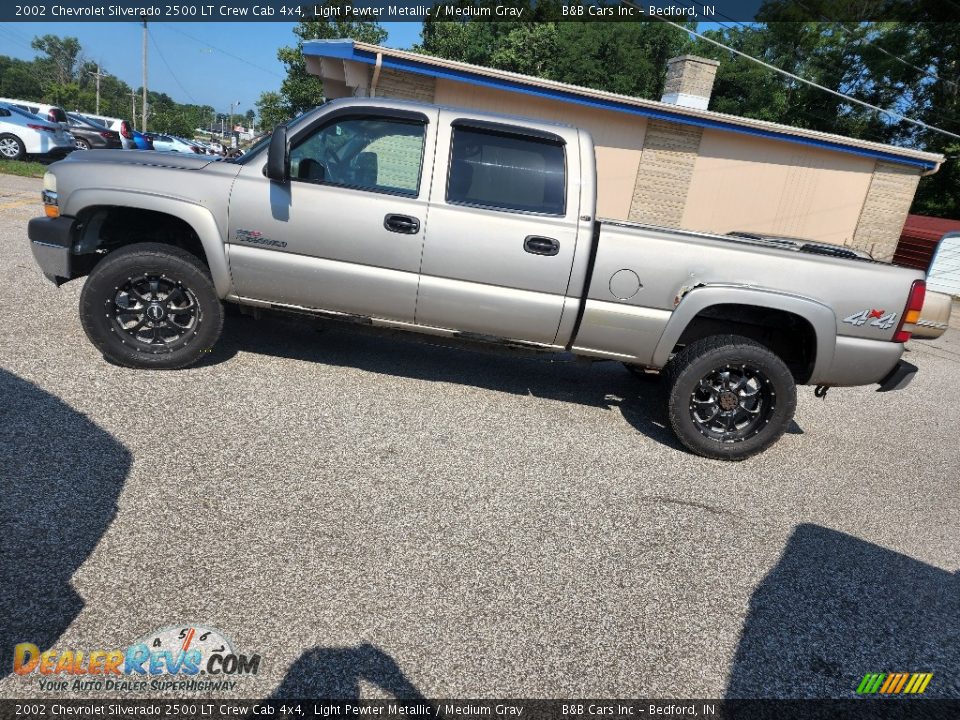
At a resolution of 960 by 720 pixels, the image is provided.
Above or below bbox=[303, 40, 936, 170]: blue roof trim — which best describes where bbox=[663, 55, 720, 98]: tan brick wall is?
above

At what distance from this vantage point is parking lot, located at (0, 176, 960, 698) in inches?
88.6

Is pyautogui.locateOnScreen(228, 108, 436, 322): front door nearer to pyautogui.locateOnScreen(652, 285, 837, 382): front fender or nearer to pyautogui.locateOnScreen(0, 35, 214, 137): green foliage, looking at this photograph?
pyautogui.locateOnScreen(652, 285, 837, 382): front fender

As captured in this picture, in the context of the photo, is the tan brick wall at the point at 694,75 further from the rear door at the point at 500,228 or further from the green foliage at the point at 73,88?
the green foliage at the point at 73,88

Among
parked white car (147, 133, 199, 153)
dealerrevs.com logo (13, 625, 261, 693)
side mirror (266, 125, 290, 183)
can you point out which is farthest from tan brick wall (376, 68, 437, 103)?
parked white car (147, 133, 199, 153)

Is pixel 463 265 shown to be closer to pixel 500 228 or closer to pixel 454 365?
pixel 500 228

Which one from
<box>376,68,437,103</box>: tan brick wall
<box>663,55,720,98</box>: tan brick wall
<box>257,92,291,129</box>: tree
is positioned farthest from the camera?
<box>257,92,291,129</box>: tree

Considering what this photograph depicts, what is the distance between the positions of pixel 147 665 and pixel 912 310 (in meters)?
4.55

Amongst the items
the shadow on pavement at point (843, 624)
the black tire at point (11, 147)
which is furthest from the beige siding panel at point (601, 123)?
the black tire at point (11, 147)

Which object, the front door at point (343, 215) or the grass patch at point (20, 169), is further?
the grass patch at point (20, 169)

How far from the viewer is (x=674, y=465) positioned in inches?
160

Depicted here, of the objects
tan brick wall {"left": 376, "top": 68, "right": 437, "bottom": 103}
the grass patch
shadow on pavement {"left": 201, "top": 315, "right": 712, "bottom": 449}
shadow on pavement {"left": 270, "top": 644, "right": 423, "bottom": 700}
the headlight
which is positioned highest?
tan brick wall {"left": 376, "top": 68, "right": 437, "bottom": 103}

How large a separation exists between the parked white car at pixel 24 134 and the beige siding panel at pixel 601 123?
1167cm

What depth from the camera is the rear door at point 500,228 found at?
4016 millimetres

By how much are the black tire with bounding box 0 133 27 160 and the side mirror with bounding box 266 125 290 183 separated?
17719 millimetres
